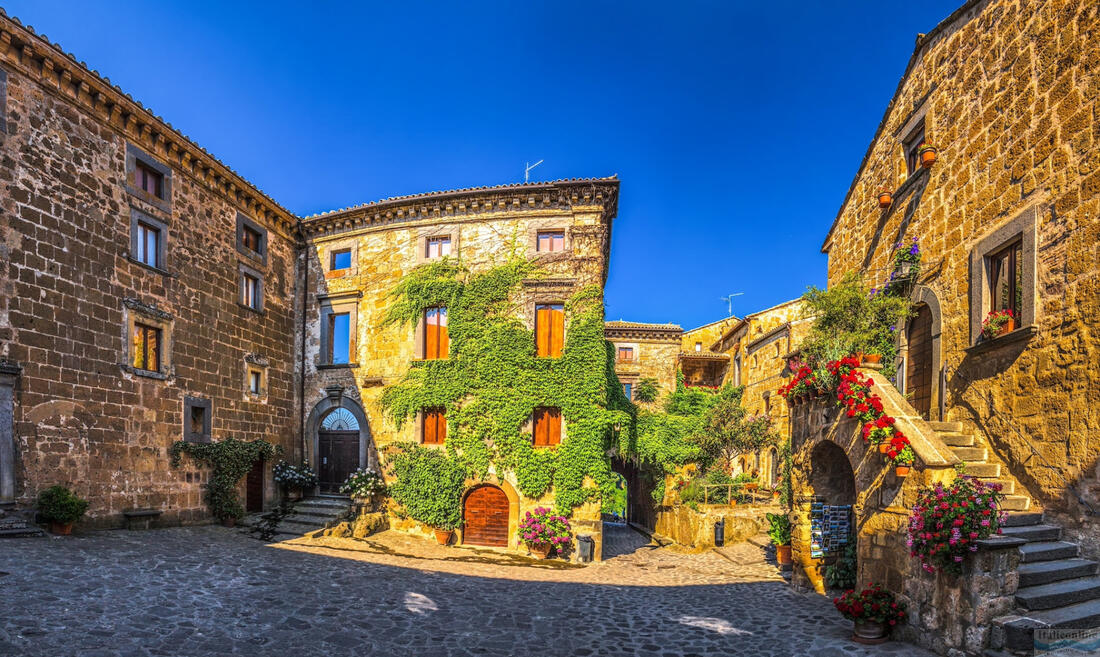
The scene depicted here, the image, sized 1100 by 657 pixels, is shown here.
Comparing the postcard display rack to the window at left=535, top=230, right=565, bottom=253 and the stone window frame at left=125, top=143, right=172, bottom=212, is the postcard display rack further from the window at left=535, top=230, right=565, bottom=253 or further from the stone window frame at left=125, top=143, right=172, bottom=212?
the stone window frame at left=125, top=143, right=172, bottom=212

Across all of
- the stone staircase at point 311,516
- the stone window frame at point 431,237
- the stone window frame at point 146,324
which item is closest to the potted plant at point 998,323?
the stone window frame at point 431,237

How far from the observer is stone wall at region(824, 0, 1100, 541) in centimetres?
666

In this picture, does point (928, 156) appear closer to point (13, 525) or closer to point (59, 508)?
point (59, 508)

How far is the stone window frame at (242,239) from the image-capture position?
1798cm

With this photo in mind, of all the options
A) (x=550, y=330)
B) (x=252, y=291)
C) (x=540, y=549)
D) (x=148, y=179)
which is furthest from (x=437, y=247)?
(x=540, y=549)

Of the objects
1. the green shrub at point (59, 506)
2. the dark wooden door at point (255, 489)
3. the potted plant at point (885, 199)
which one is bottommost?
the dark wooden door at point (255, 489)

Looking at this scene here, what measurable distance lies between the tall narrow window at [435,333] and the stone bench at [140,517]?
8.17 m

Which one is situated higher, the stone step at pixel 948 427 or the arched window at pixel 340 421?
the stone step at pixel 948 427

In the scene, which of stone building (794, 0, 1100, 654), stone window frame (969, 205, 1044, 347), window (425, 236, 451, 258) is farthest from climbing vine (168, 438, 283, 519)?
stone window frame (969, 205, 1044, 347)

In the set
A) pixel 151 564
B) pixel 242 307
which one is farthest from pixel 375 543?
pixel 242 307

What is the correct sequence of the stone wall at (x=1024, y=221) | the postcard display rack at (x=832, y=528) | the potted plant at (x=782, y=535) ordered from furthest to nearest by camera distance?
the potted plant at (x=782, y=535)
the postcard display rack at (x=832, y=528)
the stone wall at (x=1024, y=221)

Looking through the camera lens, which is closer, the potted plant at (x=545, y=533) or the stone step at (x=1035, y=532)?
the stone step at (x=1035, y=532)

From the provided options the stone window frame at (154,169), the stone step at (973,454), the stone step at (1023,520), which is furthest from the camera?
the stone window frame at (154,169)

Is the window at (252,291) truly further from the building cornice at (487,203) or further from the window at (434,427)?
the window at (434,427)
